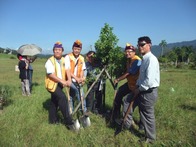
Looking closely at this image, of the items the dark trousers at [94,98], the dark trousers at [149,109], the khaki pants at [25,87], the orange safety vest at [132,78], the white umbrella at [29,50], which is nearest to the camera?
the dark trousers at [149,109]

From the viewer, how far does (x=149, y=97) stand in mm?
5516

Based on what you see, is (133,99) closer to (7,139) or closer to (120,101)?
(120,101)

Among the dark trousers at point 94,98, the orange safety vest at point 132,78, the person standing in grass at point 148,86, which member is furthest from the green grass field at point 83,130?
the orange safety vest at point 132,78

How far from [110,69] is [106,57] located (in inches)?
17.0

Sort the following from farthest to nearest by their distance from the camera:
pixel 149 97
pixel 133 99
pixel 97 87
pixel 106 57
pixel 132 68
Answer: pixel 97 87, pixel 106 57, pixel 132 68, pixel 133 99, pixel 149 97

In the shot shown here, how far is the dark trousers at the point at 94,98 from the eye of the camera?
325 inches

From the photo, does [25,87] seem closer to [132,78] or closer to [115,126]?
[115,126]

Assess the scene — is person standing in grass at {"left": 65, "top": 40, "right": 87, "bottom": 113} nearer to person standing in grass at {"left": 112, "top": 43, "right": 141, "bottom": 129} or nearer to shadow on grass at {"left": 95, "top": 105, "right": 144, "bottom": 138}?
shadow on grass at {"left": 95, "top": 105, "right": 144, "bottom": 138}

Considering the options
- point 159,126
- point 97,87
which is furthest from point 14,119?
point 159,126

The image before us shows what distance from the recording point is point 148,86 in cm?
532

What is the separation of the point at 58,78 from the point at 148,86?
8.49ft

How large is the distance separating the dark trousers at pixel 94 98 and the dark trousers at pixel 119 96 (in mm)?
1241

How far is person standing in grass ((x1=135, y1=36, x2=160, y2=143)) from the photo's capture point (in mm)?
5273

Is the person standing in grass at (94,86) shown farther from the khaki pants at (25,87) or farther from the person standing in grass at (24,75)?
the person standing in grass at (24,75)
